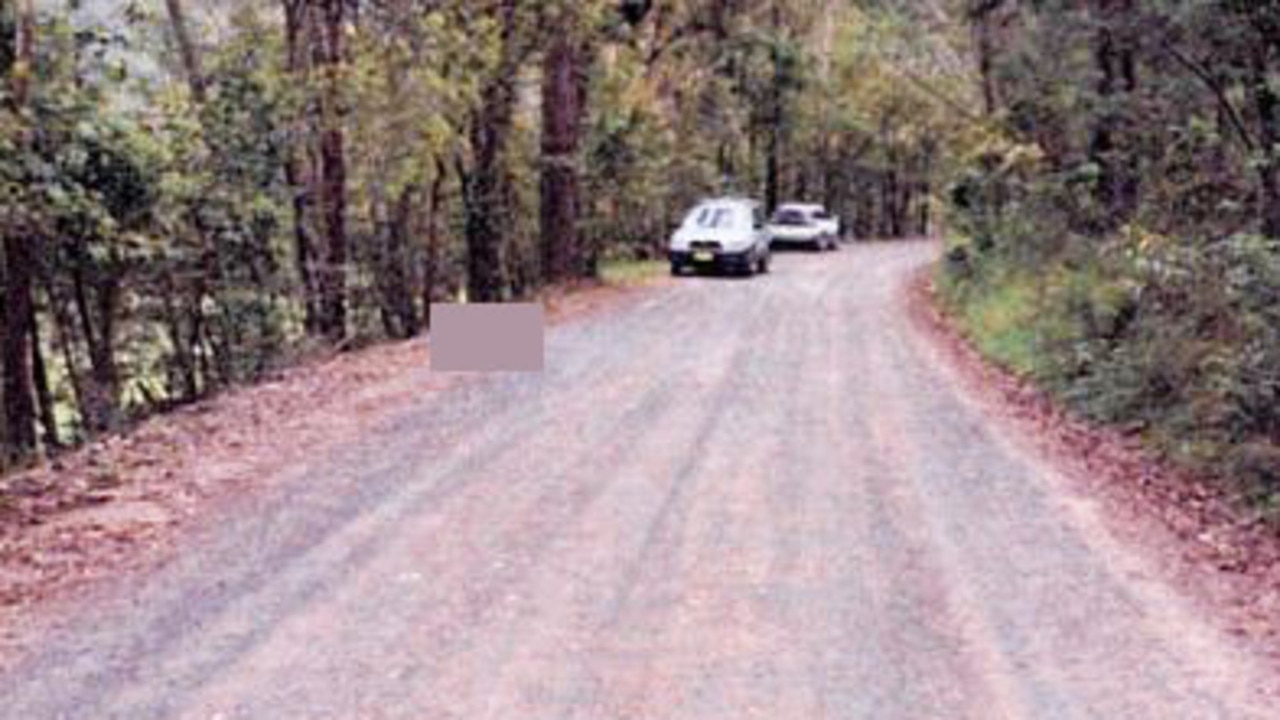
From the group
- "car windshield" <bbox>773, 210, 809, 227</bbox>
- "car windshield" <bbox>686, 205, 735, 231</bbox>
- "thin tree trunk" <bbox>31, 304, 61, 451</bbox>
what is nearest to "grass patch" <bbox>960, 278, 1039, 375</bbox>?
"car windshield" <bbox>686, 205, 735, 231</bbox>

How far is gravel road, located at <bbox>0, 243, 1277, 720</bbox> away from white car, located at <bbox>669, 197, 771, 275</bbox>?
54.1 feet

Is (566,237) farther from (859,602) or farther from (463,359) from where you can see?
(859,602)

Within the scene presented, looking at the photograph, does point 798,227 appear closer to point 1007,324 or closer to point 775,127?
point 775,127

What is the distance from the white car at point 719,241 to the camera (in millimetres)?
28391

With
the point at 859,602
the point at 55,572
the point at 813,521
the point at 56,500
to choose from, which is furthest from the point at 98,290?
the point at 859,602

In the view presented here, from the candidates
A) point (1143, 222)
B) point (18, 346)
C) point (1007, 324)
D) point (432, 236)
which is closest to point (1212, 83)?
point (1143, 222)

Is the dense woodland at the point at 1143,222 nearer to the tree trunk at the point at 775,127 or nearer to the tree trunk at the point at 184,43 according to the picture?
the tree trunk at the point at 184,43

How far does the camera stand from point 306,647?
612 cm

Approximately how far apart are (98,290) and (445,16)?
6.66 m

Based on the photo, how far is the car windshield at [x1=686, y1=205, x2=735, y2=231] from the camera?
95.9 ft

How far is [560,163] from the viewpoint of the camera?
23.9 metres

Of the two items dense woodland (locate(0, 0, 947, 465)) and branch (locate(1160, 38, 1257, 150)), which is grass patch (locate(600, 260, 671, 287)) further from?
branch (locate(1160, 38, 1257, 150))

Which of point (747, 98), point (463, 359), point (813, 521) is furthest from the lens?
point (747, 98)

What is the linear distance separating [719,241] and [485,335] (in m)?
16.2
